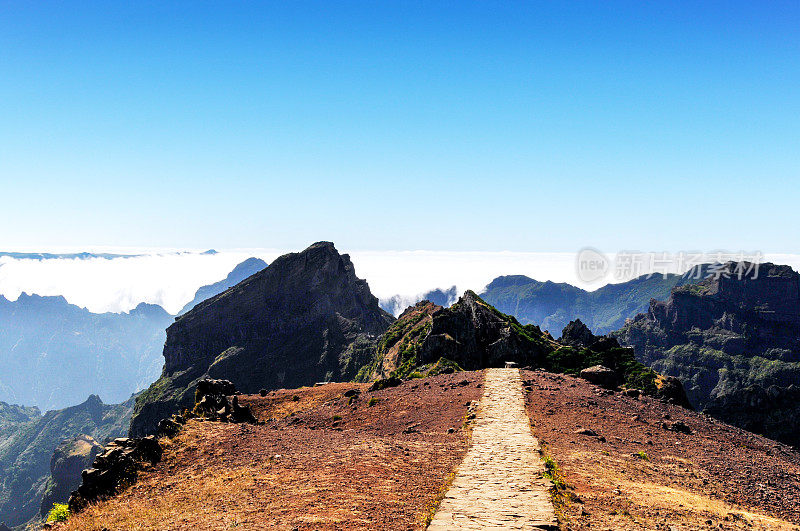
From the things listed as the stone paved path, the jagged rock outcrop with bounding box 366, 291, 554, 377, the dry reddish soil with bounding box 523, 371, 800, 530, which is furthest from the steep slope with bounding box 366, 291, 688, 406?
the stone paved path

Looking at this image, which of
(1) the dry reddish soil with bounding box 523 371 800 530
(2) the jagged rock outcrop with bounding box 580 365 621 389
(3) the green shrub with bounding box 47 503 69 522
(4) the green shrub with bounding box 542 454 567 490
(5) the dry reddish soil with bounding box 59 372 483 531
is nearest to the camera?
(5) the dry reddish soil with bounding box 59 372 483 531

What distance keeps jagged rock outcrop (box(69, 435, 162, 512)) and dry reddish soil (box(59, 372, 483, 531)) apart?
0.59 m

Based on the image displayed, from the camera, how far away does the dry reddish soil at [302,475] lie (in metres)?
14.5

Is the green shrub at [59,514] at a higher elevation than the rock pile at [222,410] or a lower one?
higher

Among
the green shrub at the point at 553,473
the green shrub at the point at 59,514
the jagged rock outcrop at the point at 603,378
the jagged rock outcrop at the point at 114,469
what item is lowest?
the green shrub at the point at 59,514

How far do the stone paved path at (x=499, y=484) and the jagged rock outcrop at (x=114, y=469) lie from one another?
13.4m

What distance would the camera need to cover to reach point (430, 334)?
59.5 m

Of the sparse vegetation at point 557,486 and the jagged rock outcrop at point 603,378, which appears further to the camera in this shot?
the jagged rock outcrop at point 603,378

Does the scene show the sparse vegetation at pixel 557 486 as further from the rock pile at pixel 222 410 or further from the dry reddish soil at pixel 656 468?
the rock pile at pixel 222 410

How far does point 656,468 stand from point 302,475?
14.2m

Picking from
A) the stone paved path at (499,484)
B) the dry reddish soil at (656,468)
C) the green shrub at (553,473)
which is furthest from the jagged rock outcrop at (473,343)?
the green shrub at (553,473)

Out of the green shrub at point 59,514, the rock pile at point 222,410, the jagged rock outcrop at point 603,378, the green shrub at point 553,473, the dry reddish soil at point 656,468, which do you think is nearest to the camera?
the dry reddish soil at point 656,468

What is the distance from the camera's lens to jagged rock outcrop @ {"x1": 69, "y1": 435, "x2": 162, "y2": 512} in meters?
18.7

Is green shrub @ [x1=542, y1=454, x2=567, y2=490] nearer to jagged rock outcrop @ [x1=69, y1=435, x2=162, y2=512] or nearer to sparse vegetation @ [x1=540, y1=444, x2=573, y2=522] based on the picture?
sparse vegetation @ [x1=540, y1=444, x2=573, y2=522]
